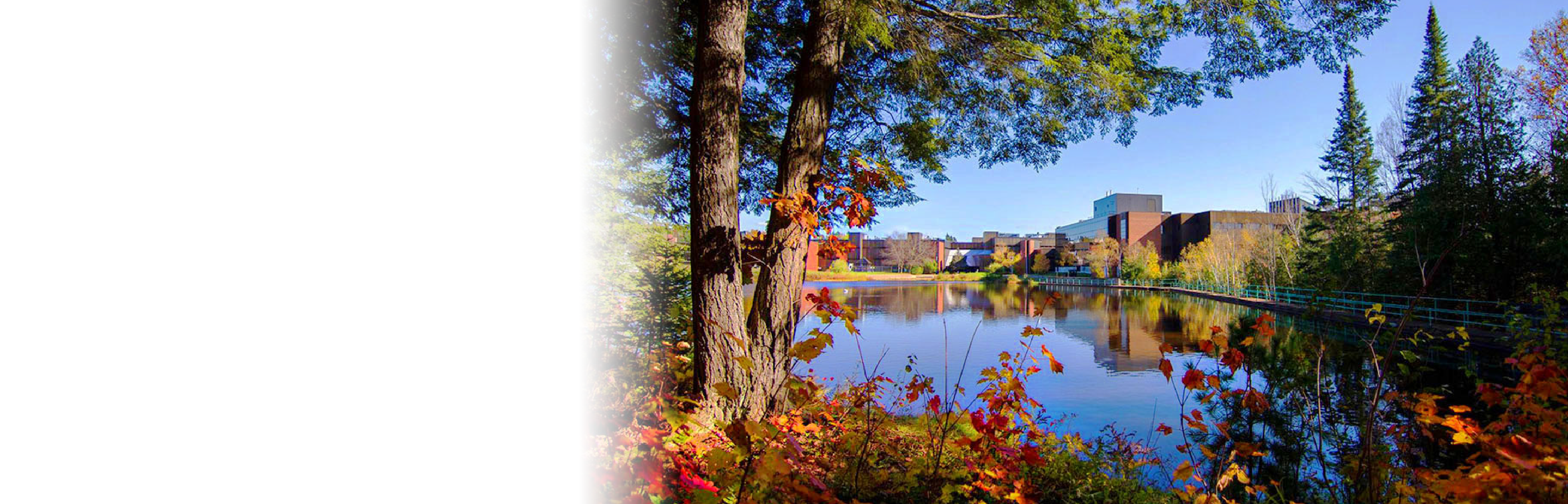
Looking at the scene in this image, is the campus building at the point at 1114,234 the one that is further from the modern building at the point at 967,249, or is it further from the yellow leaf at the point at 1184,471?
the yellow leaf at the point at 1184,471

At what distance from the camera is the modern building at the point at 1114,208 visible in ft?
186

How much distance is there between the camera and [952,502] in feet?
6.80

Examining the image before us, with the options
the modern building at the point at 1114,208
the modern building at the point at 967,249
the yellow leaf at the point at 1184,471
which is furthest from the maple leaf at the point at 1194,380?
the modern building at the point at 1114,208

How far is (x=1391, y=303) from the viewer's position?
11625 mm

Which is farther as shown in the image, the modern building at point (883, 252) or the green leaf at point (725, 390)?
the modern building at point (883, 252)

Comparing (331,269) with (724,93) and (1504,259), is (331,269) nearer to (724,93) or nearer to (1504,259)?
(724,93)

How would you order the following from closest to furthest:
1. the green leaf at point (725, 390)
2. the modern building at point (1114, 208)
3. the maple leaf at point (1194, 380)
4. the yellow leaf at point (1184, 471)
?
the green leaf at point (725, 390), the yellow leaf at point (1184, 471), the maple leaf at point (1194, 380), the modern building at point (1114, 208)

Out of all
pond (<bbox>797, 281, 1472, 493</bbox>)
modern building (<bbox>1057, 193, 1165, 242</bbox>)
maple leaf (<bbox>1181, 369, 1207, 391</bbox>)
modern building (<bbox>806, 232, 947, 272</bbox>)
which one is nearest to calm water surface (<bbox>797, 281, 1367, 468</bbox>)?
pond (<bbox>797, 281, 1472, 493</bbox>)

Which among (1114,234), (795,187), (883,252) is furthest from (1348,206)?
(883,252)

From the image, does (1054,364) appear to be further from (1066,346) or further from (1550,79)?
(1550,79)

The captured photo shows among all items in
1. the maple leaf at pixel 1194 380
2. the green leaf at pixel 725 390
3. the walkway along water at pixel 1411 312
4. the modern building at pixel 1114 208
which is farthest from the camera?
the modern building at pixel 1114 208

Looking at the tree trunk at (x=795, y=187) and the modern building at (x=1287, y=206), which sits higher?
the modern building at (x=1287, y=206)

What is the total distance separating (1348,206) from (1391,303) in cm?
947

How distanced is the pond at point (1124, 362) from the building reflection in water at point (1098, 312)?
66mm
